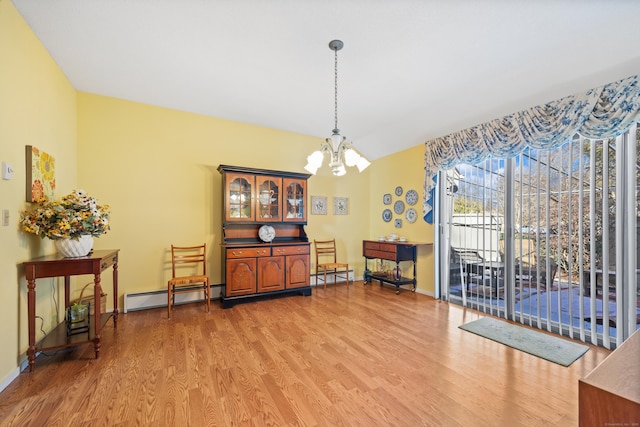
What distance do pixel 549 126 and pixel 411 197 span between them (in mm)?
2153

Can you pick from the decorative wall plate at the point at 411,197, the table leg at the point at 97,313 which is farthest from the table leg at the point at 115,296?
the decorative wall plate at the point at 411,197

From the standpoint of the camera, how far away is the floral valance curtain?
2352 mm

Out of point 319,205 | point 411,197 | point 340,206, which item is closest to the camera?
point 411,197

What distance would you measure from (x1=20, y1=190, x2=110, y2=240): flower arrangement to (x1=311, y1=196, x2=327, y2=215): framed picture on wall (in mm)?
3173

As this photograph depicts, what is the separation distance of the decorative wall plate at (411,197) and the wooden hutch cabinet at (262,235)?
1.83 m

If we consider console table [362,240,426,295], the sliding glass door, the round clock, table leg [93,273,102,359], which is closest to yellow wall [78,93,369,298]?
the round clock

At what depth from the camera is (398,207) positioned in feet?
16.3

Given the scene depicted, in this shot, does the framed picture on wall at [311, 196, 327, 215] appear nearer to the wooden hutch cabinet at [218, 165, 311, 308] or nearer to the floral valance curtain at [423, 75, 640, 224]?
the wooden hutch cabinet at [218, 165, 311, 308]

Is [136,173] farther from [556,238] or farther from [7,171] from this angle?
[556,238]

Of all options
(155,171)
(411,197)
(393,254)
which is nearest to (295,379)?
(393,254)

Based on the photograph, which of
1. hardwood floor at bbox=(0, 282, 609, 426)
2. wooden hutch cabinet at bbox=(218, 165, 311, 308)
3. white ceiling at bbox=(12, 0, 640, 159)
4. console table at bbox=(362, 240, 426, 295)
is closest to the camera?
hardwood floor at bbox=(0, 282, 609, 426)

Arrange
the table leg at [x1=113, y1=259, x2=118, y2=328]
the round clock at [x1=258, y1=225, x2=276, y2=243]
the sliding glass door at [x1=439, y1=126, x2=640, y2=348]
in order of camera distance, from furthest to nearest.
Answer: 1. the round clock at [x1=258, y1=225, x2=276, y2=243]
2. the table leg at [x1=113, y1=259, x2=118, y2=328]
3. the sliding glass door at [x1=439, y1=126, x2=640, y2=348]

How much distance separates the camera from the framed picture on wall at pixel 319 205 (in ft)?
16.5

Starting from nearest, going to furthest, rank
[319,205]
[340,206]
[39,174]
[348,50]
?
[39,174], [348,50], [319,205], [340,206]
